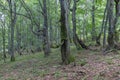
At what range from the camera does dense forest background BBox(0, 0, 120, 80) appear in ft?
35.4

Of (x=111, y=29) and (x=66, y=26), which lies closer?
(x=66, y=26)

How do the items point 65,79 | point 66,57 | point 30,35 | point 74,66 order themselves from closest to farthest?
point 65,79 < point 74,66 < point 66,57 < point 30,35

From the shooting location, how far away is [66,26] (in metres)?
10.5

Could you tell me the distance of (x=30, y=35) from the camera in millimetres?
30453

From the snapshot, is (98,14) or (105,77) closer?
(105,77)

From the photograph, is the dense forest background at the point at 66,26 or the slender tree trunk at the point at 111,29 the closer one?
the dense forest background at the point at 66,26

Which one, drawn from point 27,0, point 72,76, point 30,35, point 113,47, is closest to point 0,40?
point 30,35

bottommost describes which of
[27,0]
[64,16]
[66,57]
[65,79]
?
[65,79]

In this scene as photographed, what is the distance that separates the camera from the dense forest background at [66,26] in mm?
10805

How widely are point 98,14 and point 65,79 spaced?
14529mm

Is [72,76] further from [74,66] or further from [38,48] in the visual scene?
[38,48]

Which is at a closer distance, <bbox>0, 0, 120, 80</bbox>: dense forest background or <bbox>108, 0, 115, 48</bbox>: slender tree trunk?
<bbox>0, 0, 120, 80</bbox>: dense forest background

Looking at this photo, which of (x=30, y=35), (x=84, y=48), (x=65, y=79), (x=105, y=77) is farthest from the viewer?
(x=30, y=35)

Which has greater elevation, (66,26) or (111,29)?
(66,26)
